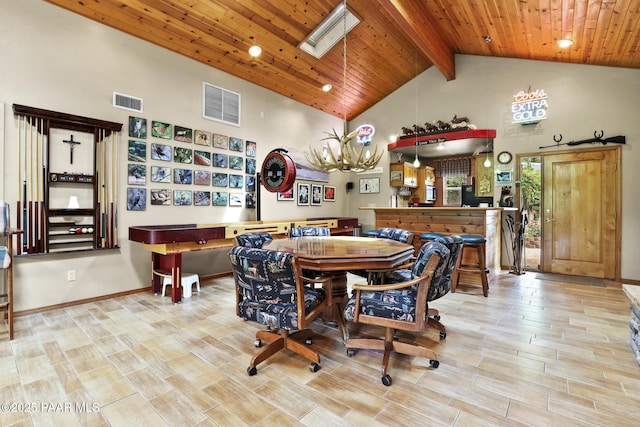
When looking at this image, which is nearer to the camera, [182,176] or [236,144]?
[182,176]

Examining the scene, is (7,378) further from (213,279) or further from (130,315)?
(213,279)

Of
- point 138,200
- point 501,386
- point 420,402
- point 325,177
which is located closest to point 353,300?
point 420,402

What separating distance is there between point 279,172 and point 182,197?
64.6 inches

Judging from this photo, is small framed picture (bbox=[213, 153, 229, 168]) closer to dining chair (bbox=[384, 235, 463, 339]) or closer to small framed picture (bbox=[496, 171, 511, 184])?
dining chair (bbox=[384, 235, 463, 339])

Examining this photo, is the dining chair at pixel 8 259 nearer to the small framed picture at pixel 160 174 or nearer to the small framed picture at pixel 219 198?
the small framed picture at pixel 160 174

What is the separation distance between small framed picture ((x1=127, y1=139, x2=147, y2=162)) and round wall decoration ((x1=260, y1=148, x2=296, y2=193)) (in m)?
1.68

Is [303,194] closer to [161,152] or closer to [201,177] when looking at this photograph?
[201,177]

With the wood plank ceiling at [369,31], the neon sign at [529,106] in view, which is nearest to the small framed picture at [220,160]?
the wood plank ceiling at [369,31]

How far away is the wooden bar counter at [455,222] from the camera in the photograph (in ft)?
15.7

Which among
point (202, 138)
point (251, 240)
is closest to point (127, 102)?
point (202, 138)

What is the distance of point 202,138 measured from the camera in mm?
4980

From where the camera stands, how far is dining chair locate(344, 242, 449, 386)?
2.12m

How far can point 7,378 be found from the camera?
215 cm

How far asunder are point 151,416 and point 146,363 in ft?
2.33
